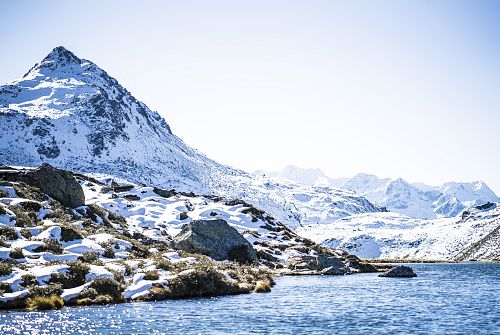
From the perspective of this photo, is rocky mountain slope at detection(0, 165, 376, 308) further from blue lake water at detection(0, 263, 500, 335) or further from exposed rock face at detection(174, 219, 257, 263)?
blue lake water at detection(0, 263, 500, 335)

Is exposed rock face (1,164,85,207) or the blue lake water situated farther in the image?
exposed rock face (1,164,85,207)

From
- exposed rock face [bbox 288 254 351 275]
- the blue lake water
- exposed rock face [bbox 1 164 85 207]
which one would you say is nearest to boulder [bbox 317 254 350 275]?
exposed rock face [bbox 288 254 351 275]

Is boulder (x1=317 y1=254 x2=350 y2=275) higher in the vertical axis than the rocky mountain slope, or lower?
lower

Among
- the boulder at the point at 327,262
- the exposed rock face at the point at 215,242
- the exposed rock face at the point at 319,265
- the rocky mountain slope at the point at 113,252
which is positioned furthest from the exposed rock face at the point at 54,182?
Result: the boulder at the point at 327,262

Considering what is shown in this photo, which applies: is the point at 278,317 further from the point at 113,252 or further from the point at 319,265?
the point at 319,265

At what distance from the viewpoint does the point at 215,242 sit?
6894 centimetres

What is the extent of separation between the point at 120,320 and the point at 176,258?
26.1 m

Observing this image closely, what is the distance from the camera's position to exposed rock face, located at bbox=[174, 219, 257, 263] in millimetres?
67062

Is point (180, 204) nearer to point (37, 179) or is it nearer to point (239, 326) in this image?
point (37, 179)

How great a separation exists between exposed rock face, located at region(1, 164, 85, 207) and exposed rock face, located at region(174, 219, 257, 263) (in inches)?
606

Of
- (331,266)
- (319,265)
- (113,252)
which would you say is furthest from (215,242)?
(113,252)

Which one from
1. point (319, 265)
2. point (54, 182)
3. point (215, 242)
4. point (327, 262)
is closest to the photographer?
point (54, 182)

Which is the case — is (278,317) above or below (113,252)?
below

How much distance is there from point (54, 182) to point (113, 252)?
23466 millimetres
